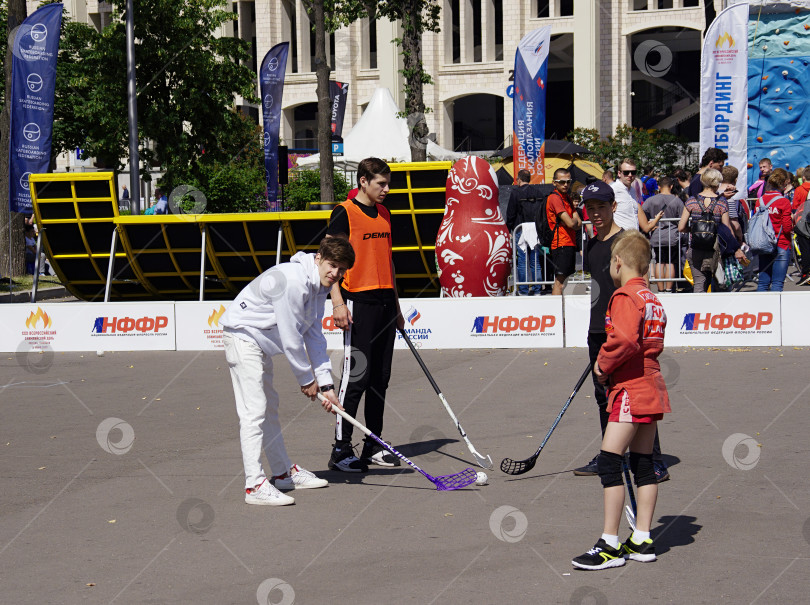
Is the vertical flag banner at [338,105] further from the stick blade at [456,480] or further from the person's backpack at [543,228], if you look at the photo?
the stick blade at [456,480]

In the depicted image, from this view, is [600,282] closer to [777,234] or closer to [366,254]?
[366,254]

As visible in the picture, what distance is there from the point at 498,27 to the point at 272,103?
892 inches

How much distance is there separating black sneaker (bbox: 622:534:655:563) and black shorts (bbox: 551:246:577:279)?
867cm

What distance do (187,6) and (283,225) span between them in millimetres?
17111

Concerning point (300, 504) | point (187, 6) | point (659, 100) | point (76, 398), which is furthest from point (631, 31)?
point (300, 504)

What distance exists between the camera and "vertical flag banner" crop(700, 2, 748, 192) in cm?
1770

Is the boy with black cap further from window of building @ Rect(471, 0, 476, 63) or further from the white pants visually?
window of building @ Rect(471, 0, 476, 63)

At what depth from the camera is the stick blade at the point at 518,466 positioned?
6.97 meters

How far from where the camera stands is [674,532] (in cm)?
570

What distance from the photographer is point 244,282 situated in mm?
17094

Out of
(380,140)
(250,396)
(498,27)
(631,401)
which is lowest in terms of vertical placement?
(250,396)

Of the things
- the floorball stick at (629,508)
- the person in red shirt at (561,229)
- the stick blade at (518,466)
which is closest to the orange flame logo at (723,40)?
the person in red shirt at (561,229)

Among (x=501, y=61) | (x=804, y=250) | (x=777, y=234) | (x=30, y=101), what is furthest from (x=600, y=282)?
(x=501, y=61)

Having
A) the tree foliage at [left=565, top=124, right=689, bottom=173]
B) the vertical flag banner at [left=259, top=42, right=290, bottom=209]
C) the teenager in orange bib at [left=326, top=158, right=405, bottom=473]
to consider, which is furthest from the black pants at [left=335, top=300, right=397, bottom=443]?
the tree foliage at [left=565, top=124, right=689, bottom=173]
